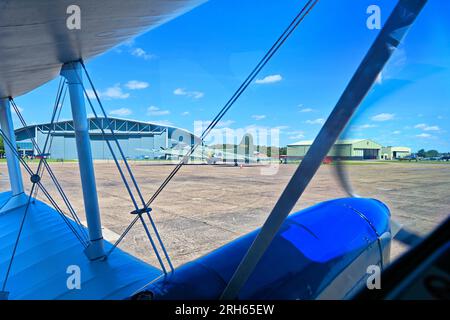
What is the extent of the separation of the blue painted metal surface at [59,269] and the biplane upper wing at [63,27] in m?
1.32

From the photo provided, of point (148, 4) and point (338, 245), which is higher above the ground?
point (148, 4)

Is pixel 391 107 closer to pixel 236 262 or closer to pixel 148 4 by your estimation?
pixel 236 262

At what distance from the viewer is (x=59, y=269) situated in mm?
1810

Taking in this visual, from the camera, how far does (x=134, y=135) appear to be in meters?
38.1

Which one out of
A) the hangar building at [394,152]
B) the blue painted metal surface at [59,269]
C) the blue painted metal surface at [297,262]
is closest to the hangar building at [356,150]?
the hangar building at [394,152]

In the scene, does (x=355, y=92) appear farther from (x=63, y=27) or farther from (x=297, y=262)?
(x=63, y=27)

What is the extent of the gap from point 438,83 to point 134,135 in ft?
130

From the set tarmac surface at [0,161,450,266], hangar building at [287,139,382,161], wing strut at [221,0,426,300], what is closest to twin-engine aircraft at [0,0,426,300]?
wing strut at [221,0,426,300]

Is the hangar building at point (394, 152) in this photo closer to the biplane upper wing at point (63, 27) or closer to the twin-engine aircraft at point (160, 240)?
the twin-engine aircraft at point (160, 240)

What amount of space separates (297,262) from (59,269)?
5.23 feet

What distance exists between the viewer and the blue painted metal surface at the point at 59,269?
151 cm

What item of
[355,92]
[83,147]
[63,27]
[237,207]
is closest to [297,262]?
[355,92]

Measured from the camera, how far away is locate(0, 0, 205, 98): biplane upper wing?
3.44ft
